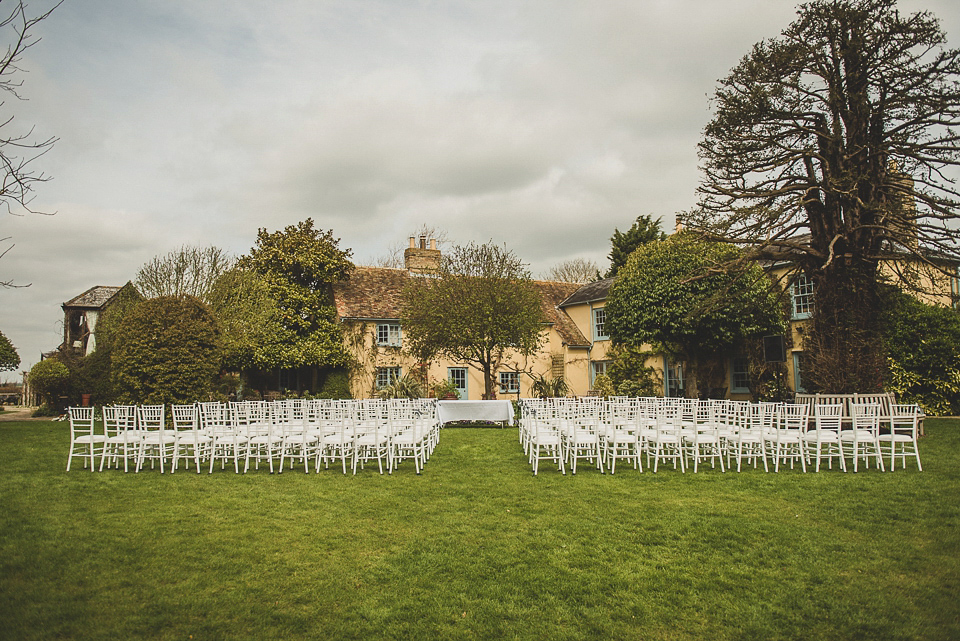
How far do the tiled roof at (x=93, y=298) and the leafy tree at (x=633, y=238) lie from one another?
26653mm

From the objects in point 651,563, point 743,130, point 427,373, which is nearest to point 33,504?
point 651,563

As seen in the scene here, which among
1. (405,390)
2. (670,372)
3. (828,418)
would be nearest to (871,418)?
(828,418)

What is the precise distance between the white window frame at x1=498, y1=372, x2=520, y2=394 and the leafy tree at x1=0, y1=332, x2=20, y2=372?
98.4 ft

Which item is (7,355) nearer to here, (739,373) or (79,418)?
(79,418)

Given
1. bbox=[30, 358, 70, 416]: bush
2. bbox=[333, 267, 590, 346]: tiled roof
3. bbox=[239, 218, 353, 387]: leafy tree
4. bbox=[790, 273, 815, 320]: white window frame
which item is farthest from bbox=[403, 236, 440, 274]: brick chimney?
bbox=[790, 273, 815, 320]: white window frame

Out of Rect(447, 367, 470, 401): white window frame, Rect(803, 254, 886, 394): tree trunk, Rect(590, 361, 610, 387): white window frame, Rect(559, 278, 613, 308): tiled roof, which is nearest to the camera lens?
Rect(803, 254, 886, 394): tree trunk

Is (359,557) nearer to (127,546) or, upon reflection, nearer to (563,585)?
(563,585)

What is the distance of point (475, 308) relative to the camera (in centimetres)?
2030

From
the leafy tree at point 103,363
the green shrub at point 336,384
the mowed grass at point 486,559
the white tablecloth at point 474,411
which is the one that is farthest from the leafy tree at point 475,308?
the leafy tree at point 103,363

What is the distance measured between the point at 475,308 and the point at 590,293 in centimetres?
1197

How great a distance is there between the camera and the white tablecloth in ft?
62.2

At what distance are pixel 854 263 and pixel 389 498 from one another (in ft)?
39.5

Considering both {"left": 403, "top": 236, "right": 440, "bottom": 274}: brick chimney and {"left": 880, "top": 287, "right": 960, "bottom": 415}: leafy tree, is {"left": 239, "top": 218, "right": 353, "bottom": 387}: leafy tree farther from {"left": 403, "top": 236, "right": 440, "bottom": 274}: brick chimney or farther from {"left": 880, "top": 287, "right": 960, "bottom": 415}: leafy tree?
{"left": 880, "top": 287, "right": 960, "bottom": 415}: leafy tree

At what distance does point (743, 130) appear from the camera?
574 inches
